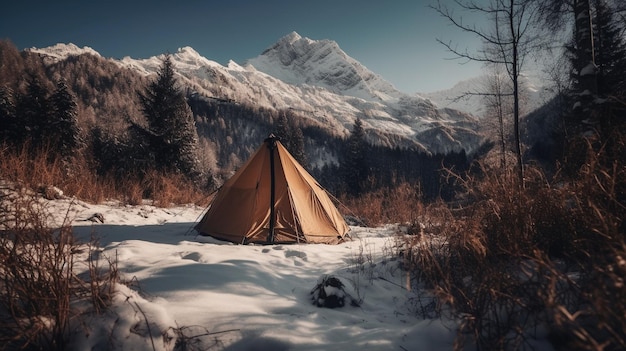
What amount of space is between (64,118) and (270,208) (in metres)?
20.5

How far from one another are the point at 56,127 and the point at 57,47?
16173 centimetres

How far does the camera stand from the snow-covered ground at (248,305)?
5.70 ft

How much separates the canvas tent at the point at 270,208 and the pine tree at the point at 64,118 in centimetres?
1813

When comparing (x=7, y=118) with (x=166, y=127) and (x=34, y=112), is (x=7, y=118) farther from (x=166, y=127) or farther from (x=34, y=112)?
(x=166, y=127)

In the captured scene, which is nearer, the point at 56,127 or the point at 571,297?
the point at 571,297

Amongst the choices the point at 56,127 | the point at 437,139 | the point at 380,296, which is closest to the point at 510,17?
the point at 380,296

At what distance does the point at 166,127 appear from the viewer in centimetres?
1348

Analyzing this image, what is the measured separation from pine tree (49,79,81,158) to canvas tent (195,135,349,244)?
18126 millimetres

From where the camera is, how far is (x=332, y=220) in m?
5.92

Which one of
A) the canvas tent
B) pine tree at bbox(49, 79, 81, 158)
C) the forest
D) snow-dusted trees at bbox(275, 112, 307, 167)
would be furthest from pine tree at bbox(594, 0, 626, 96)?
pine tree at bbox(49, 79, 81, 158)

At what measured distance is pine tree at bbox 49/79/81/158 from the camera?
17.8 meters

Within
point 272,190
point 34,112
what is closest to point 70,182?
point 272,190

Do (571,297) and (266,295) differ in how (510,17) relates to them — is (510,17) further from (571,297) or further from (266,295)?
(266,295)

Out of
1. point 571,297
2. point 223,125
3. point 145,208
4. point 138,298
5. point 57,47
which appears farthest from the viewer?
point 57,47
